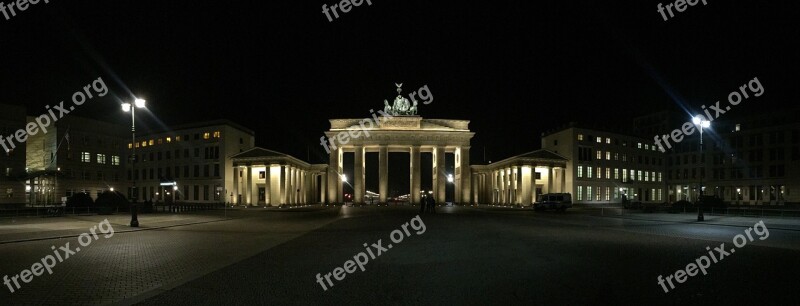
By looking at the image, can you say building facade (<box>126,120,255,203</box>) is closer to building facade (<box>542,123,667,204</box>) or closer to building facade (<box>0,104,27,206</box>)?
building facade (<box>0,104,27,206</box>)

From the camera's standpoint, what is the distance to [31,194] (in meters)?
64.2

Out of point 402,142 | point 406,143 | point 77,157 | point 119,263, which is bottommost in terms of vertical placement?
point 119,263

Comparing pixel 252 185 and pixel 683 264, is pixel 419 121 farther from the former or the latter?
pixel 683 264

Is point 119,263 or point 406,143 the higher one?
point 406,143

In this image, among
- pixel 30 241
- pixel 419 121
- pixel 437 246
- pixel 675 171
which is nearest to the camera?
pixel 437 246

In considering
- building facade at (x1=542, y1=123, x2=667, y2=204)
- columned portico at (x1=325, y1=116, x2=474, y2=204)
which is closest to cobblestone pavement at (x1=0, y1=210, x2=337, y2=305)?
columned portico at (x1=325, y1=116, x2=474, y2=204)

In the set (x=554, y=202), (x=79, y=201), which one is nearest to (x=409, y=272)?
(x=79, y=201)

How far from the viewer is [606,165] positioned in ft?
281

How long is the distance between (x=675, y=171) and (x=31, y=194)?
105361mm

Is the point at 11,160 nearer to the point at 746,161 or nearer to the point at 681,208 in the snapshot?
the point at 681,208

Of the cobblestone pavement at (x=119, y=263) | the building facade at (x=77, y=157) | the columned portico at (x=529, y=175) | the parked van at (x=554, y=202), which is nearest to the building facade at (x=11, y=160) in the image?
the building facade at (x=77, y=157)

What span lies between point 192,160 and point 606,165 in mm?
71529

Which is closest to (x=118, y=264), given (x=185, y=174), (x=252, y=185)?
(x=252, y=185)

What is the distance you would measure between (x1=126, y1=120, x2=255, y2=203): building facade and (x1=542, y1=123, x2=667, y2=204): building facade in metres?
55.6
